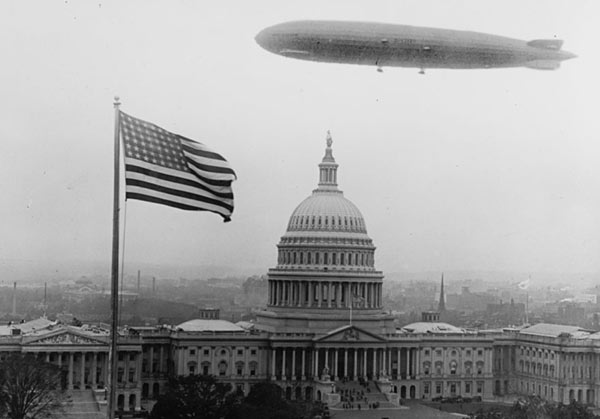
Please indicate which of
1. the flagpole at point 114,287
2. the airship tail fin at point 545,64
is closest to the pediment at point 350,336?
the airship tail fin at point 545,64

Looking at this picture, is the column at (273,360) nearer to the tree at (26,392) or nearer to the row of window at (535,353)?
the row of window at (535,353)

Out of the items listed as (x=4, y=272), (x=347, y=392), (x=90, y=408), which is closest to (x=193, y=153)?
(x=90, y=408)

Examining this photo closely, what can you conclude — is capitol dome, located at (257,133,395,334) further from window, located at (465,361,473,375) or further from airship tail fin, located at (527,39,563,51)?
airship tail fin, located at (527,39,563,51)

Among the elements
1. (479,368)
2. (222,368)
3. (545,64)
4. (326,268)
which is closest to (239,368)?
(222,368)

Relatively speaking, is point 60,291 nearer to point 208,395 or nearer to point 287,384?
point 287,384

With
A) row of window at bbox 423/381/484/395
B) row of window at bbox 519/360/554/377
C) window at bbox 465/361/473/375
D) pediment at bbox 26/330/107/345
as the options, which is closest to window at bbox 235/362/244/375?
pediment at bbox 26/330/107/345

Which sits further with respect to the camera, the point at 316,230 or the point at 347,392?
the point at 316,230
